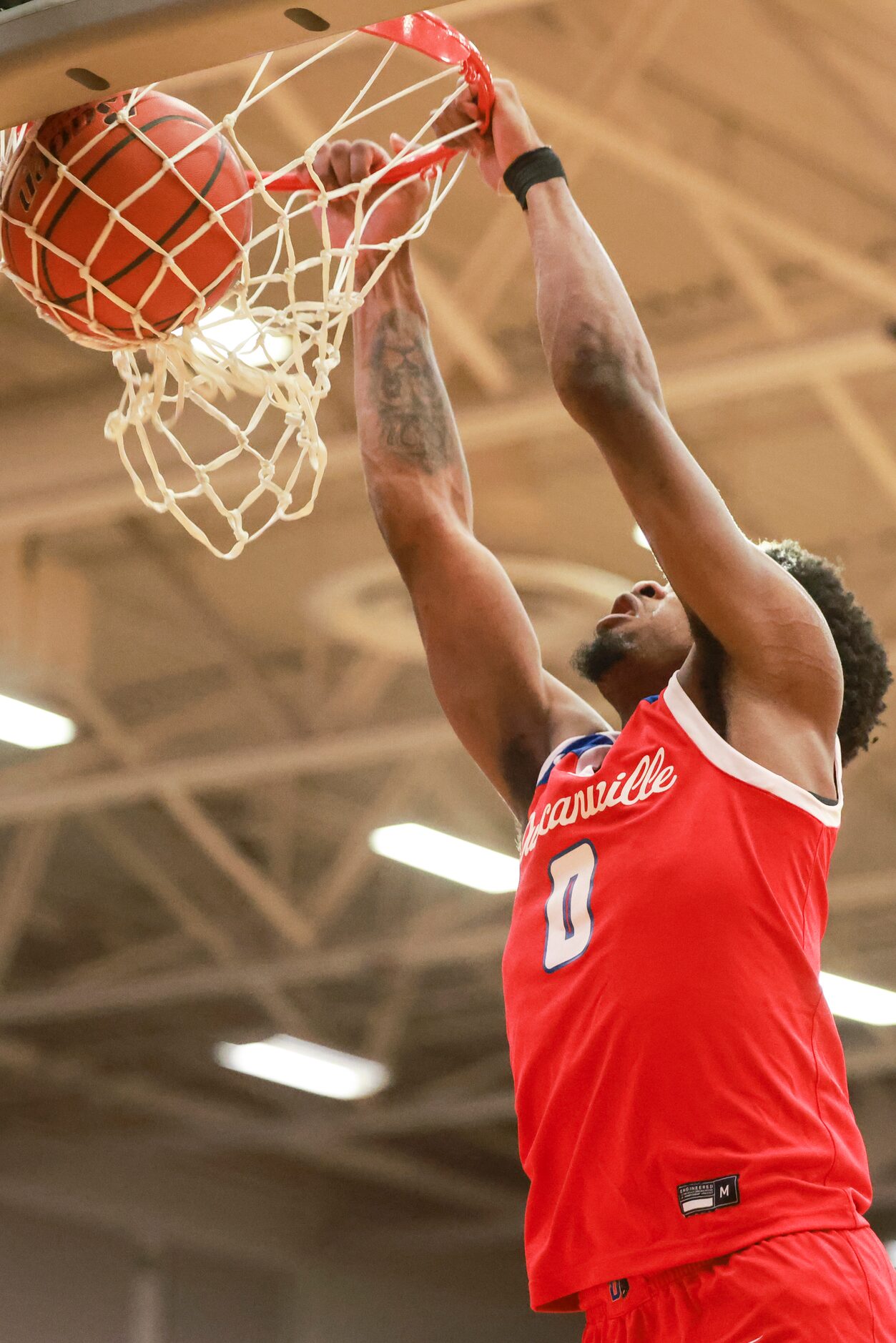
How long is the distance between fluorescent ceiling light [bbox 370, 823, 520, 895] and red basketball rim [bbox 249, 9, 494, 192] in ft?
24.1

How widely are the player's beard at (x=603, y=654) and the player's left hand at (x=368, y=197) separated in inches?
35.0

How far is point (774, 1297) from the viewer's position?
82.0 inches

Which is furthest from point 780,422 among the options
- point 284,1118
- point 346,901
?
point 284,1118

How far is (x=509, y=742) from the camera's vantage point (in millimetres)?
2904

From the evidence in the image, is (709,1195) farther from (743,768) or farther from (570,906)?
(743,768)

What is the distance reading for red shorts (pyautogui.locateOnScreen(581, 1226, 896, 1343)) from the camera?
6.82ft

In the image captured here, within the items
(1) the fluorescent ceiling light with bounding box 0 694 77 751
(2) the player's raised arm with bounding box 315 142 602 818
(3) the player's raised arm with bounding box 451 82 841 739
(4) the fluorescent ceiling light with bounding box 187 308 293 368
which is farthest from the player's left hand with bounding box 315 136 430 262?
(1) the fluorescent ceiling light with bounding box 0 694 77 751

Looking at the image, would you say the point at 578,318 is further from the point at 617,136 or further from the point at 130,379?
the point at 617,136

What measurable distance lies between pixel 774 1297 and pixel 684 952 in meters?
0.44

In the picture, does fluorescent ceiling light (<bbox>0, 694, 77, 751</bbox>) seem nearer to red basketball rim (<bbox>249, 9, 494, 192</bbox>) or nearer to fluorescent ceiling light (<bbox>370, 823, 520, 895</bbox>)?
fluorescent ceiling light (<bbox>370, 823, 520, 895</bbox>)

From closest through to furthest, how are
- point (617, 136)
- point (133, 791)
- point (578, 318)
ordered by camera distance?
point (578, 318) → point (617, 136) → point (133, 791)

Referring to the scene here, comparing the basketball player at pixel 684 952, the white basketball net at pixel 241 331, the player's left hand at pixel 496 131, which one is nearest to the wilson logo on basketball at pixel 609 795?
the basketball player at pixel 684 952

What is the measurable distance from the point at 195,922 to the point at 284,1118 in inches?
146

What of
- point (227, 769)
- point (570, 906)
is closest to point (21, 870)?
point (227, 769)
